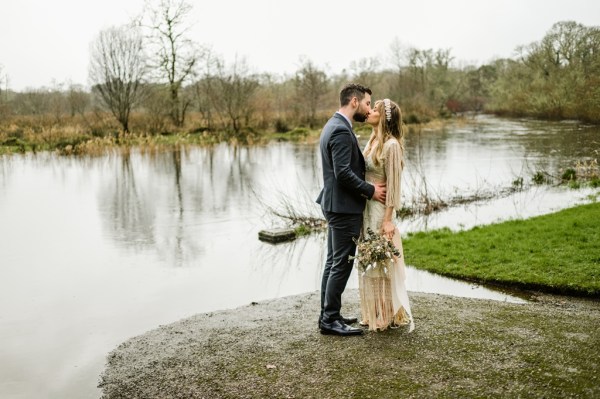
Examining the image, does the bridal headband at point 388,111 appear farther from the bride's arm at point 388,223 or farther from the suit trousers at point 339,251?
the suit trousers at point 339,251

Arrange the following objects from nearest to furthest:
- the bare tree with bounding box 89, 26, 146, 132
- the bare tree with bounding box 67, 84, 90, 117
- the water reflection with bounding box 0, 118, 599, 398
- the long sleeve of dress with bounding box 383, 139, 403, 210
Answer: the long sleeve of dress with bounding box 383, 139, 403, 210
the water reflection with bounding box 0, 118, 599, 398
the bare tree with bounding box 89, 26, 146, 132
the bare tree with bounding box 67, 84, 90, 117

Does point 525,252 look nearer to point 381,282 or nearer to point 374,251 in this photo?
point 381,282

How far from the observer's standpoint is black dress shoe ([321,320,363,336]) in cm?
553

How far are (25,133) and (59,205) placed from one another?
20.3 metres

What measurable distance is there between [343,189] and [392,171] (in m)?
0.48

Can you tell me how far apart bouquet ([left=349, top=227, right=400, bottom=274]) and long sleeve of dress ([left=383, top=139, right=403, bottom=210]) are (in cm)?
34

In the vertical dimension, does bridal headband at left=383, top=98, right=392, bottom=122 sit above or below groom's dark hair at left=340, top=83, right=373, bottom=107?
below

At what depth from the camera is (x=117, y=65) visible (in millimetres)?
38875

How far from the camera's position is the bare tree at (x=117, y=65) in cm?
3819

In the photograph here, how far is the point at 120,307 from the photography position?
779cm

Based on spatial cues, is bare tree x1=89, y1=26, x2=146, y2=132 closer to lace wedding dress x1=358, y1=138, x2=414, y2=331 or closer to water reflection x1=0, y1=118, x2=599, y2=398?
water reflection x1=0, y1=118, x2=599, y2=398

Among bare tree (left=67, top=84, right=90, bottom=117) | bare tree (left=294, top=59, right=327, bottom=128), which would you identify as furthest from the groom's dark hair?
bare tree (left=67, top=84, right=90, bottom=117)

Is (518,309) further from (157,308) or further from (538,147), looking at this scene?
(538,147)

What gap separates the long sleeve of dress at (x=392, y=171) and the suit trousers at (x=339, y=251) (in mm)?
349
